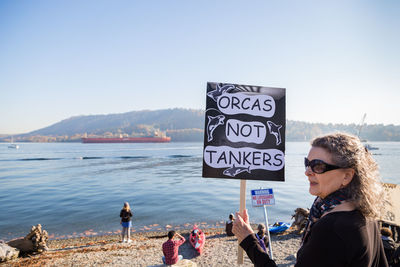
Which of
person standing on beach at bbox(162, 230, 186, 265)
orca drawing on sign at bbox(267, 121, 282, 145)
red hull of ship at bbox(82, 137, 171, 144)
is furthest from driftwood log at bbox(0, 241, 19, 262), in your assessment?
red hull of ship at bbox(82, 137, 171, 144)

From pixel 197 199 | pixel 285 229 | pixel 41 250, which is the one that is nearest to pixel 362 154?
pixel 285 229

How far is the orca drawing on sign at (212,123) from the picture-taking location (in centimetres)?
484

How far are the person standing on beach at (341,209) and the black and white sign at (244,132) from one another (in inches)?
111

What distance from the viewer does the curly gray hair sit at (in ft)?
5.19

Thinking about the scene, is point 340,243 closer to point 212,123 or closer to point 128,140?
point 212,123

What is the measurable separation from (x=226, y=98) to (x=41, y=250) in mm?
11215

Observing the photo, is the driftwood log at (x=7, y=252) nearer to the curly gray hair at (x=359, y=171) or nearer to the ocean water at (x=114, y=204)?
the ocean water at (x=114, y=204)

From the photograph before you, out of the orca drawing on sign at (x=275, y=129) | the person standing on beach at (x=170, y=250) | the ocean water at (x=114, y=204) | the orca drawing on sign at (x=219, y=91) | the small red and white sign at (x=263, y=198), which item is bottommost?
the ocean water at (x=114, y=204)

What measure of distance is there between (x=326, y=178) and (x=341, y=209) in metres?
0.29

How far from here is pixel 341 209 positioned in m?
1.56

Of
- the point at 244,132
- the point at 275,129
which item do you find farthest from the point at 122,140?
the point at 275,129

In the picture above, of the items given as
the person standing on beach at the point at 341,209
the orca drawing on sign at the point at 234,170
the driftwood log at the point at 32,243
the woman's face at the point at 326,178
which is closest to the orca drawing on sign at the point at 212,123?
the orca drawing on sign at the point at 234,170

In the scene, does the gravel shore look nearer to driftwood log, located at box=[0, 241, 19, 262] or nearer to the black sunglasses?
driftwood log, located at box=[0, 241, 19, 262]

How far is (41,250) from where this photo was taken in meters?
10.5
